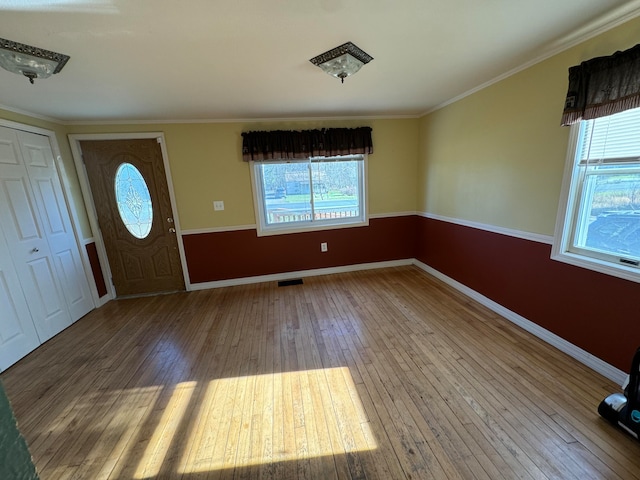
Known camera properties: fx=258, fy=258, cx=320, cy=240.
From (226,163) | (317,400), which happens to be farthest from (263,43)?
(317,400)

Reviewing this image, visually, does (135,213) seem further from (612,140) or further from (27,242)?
(612,140)

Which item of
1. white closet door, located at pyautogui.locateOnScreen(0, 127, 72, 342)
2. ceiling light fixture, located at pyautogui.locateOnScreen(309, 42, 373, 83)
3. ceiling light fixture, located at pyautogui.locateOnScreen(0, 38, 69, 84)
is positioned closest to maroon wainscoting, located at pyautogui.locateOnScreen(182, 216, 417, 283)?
white closet door, located at pyautogui.locateOnScreen(0, 127, 72, 342)

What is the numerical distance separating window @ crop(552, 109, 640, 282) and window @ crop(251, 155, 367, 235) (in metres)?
2.35

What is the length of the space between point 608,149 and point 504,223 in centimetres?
92

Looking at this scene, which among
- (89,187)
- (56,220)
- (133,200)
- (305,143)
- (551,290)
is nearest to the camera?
(551,290)

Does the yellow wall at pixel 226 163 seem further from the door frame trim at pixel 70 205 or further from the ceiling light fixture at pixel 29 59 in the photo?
the ceiling light fixture at pixel 29 59

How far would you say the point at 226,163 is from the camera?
3.46m

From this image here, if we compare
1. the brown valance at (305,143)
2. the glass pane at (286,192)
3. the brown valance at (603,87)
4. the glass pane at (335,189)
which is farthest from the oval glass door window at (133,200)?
the brown valance at (603,87)

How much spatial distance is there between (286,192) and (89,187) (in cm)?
246

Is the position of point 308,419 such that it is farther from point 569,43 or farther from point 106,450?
point 569,43

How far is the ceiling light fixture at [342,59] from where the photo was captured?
1.71 m

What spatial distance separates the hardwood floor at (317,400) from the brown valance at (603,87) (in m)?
1.79

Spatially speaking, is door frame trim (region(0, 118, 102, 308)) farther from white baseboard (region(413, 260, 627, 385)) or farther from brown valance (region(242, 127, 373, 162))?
white baseboard (region(413, 260, 627, 385))

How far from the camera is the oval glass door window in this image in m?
3.30
